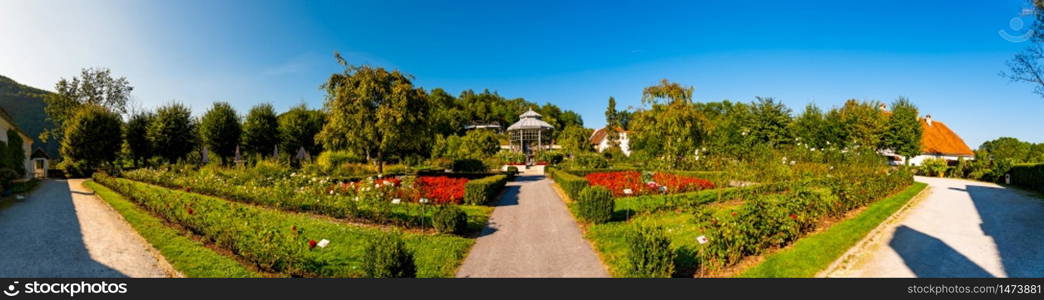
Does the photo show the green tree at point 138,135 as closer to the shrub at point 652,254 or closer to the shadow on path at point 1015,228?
the shrub at point 652,254

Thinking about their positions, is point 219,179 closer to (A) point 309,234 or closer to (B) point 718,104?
(A) point 309,234

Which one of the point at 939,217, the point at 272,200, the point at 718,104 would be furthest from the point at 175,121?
the point at 718,104

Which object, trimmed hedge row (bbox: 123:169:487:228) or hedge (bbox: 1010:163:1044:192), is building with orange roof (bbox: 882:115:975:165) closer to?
hedge (bbox: 1010:163:1044:192)

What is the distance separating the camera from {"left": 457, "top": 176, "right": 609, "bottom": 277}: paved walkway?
6.00 meters

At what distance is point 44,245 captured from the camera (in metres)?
7.42

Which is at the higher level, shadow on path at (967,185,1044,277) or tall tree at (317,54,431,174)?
tall tree at (317,54,431,174)

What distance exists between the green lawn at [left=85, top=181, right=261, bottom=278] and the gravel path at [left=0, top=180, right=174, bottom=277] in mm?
166

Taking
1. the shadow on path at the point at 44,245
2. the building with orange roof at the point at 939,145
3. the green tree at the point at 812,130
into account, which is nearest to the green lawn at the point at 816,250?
the shadow on path at the point at 44,245

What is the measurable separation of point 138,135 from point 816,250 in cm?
3820

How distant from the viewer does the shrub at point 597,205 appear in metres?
9.18

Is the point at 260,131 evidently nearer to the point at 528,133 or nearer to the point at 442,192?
the point at 528,133

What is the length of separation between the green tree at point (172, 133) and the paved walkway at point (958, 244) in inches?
1422

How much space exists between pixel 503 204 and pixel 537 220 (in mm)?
3052

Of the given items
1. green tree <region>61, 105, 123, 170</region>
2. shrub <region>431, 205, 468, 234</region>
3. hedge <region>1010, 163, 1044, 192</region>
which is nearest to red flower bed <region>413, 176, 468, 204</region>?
shrub <region>431, 205, 468, 234</region>
